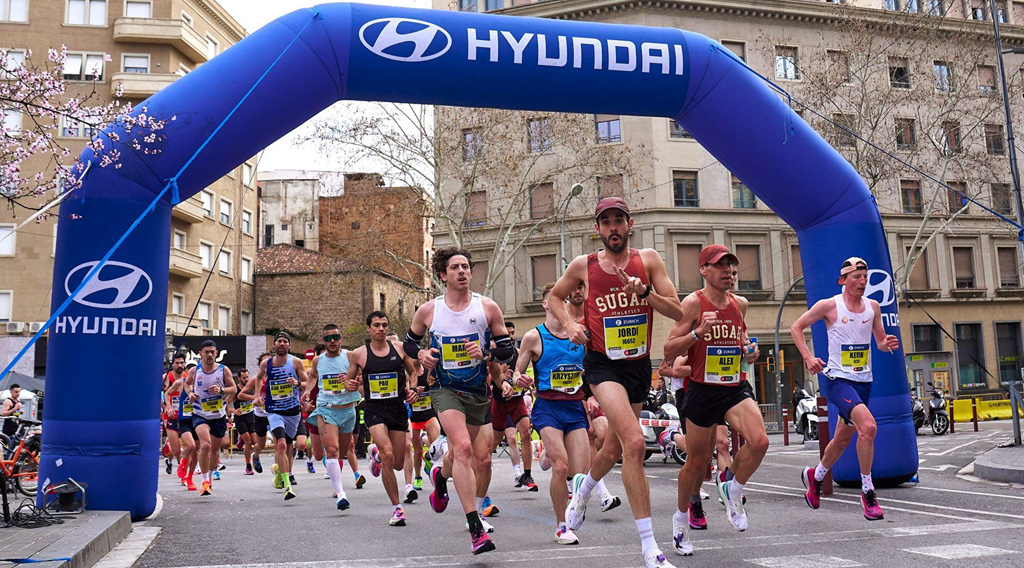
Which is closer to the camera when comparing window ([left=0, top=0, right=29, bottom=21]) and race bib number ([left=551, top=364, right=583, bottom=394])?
race bib number ([left=551, top=364, right=583, bottom=394])

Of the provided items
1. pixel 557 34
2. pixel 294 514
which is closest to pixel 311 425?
pixel 294 514

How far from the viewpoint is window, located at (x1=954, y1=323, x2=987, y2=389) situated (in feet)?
139

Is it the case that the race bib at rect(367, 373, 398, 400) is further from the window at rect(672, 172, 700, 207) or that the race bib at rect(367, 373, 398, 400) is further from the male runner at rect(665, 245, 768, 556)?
the window at rect(672, 172, 700, 207)

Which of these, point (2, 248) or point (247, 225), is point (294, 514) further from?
point (247, 225)

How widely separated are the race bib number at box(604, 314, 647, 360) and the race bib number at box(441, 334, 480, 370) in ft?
5.08

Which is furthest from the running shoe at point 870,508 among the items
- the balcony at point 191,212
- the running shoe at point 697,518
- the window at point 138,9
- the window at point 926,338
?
the window at point 138,9

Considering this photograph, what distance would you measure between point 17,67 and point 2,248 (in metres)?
36.1

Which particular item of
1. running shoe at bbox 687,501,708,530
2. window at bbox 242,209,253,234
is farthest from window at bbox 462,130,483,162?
running shoe at bbox 687,501,708,530

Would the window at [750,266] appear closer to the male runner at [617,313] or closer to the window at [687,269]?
the window at [687,269]

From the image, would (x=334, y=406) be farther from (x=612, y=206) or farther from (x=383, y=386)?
(x=612, y=206)

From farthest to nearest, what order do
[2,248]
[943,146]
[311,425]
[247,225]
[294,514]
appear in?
[247,225]
[2,248]
[943,146]
[311,425]
[294,514]

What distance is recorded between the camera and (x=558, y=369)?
877cm

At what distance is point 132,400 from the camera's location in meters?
9.15

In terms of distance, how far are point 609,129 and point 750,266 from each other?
26.8 feet
